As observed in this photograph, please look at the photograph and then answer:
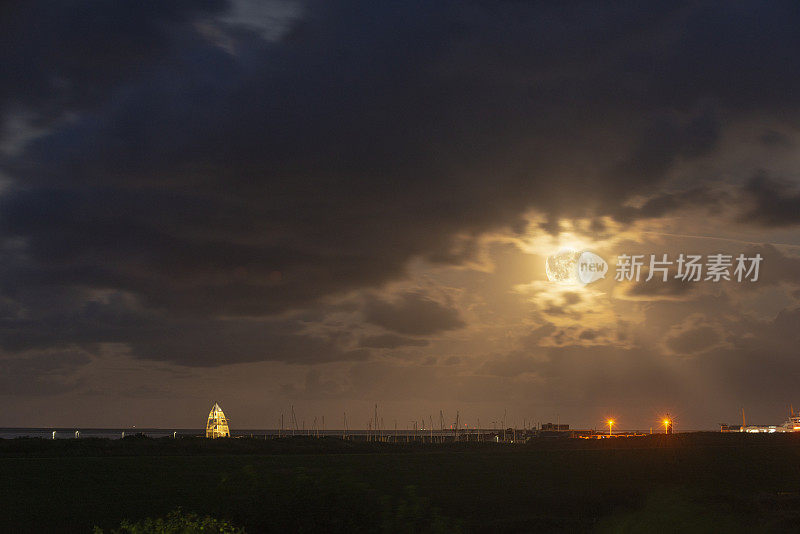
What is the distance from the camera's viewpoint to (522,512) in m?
33.2

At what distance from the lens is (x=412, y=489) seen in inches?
586

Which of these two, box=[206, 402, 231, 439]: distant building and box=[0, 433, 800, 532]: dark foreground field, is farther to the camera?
box=[206, 402, 231, 439]: distant building

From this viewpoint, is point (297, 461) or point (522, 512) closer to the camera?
point (522, 512)

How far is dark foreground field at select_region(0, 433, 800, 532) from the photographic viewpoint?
15.3m

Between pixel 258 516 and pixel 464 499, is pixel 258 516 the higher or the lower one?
the higher one

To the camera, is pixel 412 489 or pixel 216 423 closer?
pixel 412 489

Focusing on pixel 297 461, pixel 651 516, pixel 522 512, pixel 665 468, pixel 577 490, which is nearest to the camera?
pixel 651 516

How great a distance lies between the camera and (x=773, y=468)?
46125 mm

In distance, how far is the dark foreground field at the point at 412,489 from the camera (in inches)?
603

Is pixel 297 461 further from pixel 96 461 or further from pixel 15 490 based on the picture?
pixel 15 490

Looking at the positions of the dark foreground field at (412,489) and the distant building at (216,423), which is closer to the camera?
the dark foreground field at (412,489)

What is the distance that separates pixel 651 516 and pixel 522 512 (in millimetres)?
22378

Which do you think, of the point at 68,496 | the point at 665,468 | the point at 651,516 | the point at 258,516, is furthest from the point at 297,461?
the point at 651,516

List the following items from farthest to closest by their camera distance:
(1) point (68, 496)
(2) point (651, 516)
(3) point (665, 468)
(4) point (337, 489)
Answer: (3) point (665, 468) → (1) point (68, 496) → (4) point (337, 489) → (2) point (651, 516)
